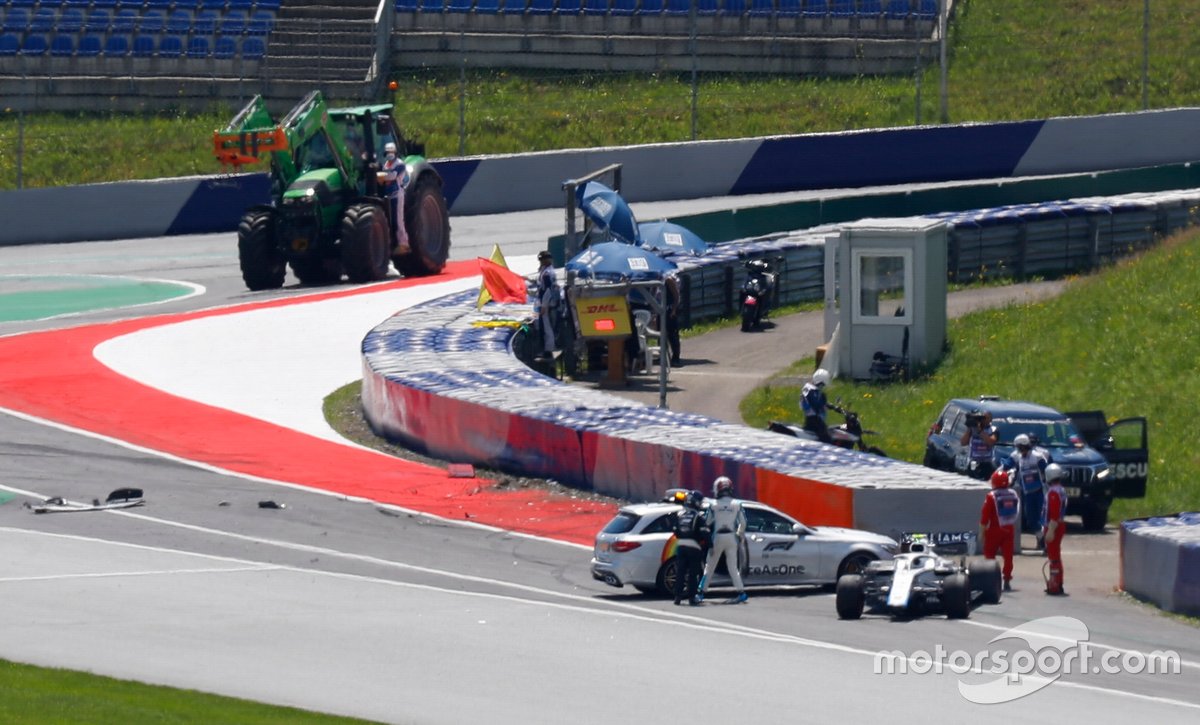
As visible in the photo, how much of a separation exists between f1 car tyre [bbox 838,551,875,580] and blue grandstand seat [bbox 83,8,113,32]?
34316 mm

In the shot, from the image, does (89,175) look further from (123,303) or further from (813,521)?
(813,521)

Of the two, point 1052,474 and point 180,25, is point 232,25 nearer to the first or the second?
point 180,25

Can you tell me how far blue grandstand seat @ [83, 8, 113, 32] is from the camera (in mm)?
46594

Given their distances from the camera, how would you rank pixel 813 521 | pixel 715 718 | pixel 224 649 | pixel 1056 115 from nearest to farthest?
pixel 715 718 → pixel 224 649 → pixel 813 521 → pixel 1056 115

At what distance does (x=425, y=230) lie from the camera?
3588 cm

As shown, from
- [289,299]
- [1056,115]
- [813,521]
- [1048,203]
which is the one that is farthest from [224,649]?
[1056,115]

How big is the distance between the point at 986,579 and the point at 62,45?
35.8 m

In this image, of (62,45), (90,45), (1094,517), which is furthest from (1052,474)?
(62,45)

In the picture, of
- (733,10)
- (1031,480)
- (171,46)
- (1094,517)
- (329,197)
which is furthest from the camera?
(733,10)

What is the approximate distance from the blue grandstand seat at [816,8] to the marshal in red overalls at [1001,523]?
30.3m

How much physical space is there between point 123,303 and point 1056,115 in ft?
75.0

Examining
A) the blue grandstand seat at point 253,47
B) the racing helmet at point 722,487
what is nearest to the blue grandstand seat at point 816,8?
the blue grandstand seat at point 253,47

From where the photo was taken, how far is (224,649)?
14359 millimetres

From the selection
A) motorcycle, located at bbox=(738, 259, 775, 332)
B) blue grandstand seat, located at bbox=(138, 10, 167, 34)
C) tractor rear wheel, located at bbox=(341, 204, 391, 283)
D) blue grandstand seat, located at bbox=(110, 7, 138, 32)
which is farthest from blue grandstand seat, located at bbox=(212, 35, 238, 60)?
motorcycle, located at bbox=(738, 259, 775, 332)
